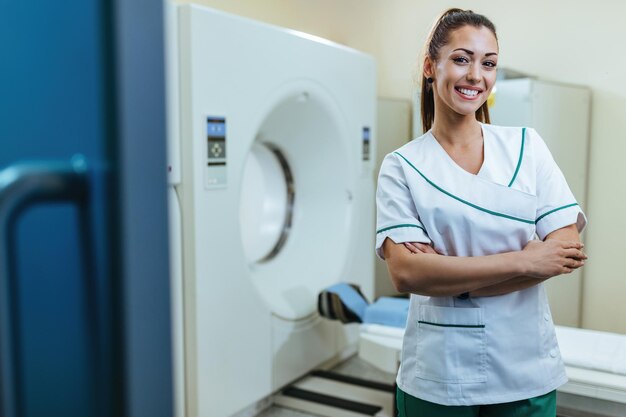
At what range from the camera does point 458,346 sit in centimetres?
121

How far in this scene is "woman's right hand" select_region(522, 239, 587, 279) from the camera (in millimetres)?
1135

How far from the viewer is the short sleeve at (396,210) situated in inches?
47.2

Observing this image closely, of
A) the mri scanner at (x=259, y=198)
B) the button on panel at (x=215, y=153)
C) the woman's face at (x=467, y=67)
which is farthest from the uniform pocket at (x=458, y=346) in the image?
the button on panel at (x=215, y=153)

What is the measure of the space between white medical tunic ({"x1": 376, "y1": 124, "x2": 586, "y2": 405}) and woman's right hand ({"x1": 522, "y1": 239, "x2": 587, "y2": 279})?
51 mm

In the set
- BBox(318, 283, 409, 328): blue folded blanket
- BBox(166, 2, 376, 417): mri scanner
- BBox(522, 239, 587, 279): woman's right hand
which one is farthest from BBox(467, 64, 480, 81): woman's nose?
BBox(318, 283, 409, 328): blue folded blanket

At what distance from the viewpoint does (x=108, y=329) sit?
43 cm

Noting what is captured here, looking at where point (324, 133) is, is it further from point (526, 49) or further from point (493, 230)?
point (493, 230)

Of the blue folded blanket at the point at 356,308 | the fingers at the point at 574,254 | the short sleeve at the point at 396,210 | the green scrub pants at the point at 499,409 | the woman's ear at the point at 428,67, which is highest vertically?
the woman's ear at the point at 428,67

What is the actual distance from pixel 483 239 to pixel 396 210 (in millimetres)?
163

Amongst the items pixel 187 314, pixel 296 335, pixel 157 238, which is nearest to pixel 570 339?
pixel 296 335

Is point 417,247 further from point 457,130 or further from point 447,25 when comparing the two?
point 447,25

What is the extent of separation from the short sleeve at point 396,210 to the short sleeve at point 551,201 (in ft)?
0.71

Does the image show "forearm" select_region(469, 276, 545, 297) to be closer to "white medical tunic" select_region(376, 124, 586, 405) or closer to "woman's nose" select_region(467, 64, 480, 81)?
"white medical tunic" select_region(376, 124, 586, 405)

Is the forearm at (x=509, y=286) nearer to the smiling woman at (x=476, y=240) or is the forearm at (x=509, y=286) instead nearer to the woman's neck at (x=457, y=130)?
the smiling woman at (x=476, y=240)
